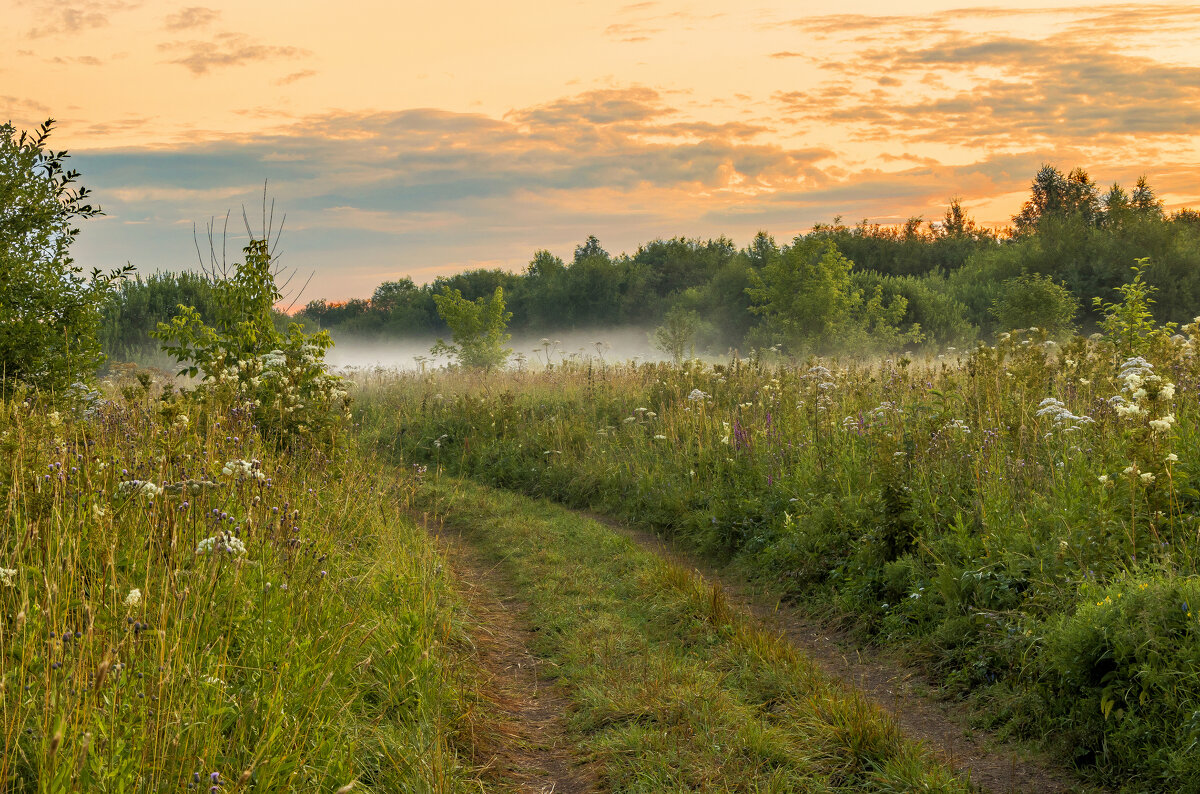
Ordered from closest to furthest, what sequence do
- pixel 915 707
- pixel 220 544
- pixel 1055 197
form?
pixel 220 544
pixel 915 707
pixel 1055 197

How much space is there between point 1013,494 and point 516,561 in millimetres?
4758

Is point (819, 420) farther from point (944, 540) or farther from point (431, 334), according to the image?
point (431, 334)

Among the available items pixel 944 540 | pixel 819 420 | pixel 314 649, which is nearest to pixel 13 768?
pixel 314 649

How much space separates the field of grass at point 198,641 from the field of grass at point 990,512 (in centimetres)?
322

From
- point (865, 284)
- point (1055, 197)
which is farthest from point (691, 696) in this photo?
point (1055, 197)

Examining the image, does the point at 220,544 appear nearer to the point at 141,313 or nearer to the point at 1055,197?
the point at 141,313

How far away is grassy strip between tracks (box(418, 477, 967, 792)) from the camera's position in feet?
13.4

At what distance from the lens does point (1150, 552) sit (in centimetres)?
496

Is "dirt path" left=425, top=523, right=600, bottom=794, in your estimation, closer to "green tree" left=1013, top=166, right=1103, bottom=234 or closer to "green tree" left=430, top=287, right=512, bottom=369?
"green tree" left=430, top=287, right=512, bottom=369

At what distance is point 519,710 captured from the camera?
5090mm

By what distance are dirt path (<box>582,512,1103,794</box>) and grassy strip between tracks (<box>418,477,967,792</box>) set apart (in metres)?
0.30

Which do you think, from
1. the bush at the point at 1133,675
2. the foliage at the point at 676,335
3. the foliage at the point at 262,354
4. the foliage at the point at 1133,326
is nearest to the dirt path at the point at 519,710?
the bush at the point at 1133,675

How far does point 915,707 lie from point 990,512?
183 cm

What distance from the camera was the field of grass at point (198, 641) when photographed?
2975mm
